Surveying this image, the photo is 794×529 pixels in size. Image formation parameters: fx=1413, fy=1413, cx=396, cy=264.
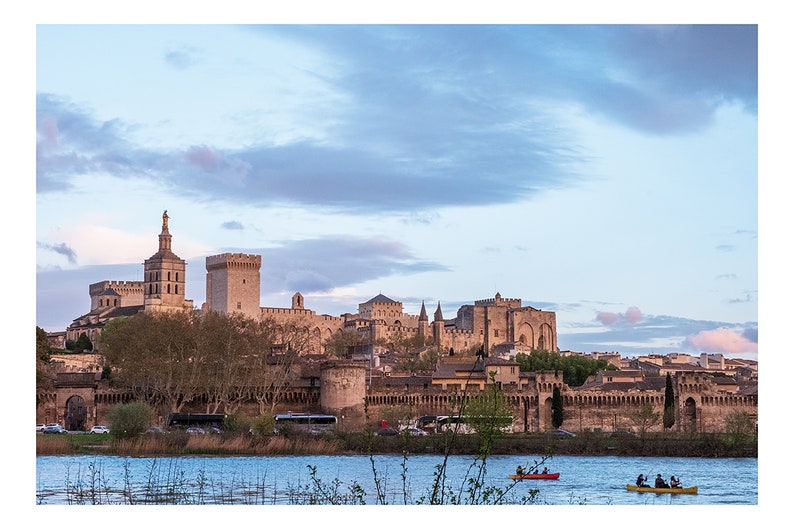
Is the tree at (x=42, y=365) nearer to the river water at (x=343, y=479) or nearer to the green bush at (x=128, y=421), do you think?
the green bush at (x=128, y=421)

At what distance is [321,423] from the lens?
5550cm

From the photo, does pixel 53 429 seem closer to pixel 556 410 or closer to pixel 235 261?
pixel 556 410

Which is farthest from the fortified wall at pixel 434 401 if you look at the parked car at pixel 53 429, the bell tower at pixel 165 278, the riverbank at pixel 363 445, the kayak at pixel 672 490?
the bell tower at pixel 165 278

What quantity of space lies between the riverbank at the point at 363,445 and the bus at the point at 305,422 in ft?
7.53

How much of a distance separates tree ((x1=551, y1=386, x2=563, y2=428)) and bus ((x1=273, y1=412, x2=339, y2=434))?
973cm

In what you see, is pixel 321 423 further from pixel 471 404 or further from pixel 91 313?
pixel 91 313

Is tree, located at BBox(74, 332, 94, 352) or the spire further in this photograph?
the spire

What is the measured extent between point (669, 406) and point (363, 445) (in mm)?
21284

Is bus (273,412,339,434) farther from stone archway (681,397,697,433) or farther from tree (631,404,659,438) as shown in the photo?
stone archway (681,397,697,433)

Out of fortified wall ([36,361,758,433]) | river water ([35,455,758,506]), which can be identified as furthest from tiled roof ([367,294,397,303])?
river water ([35,455,758,506])

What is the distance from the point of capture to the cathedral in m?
106
